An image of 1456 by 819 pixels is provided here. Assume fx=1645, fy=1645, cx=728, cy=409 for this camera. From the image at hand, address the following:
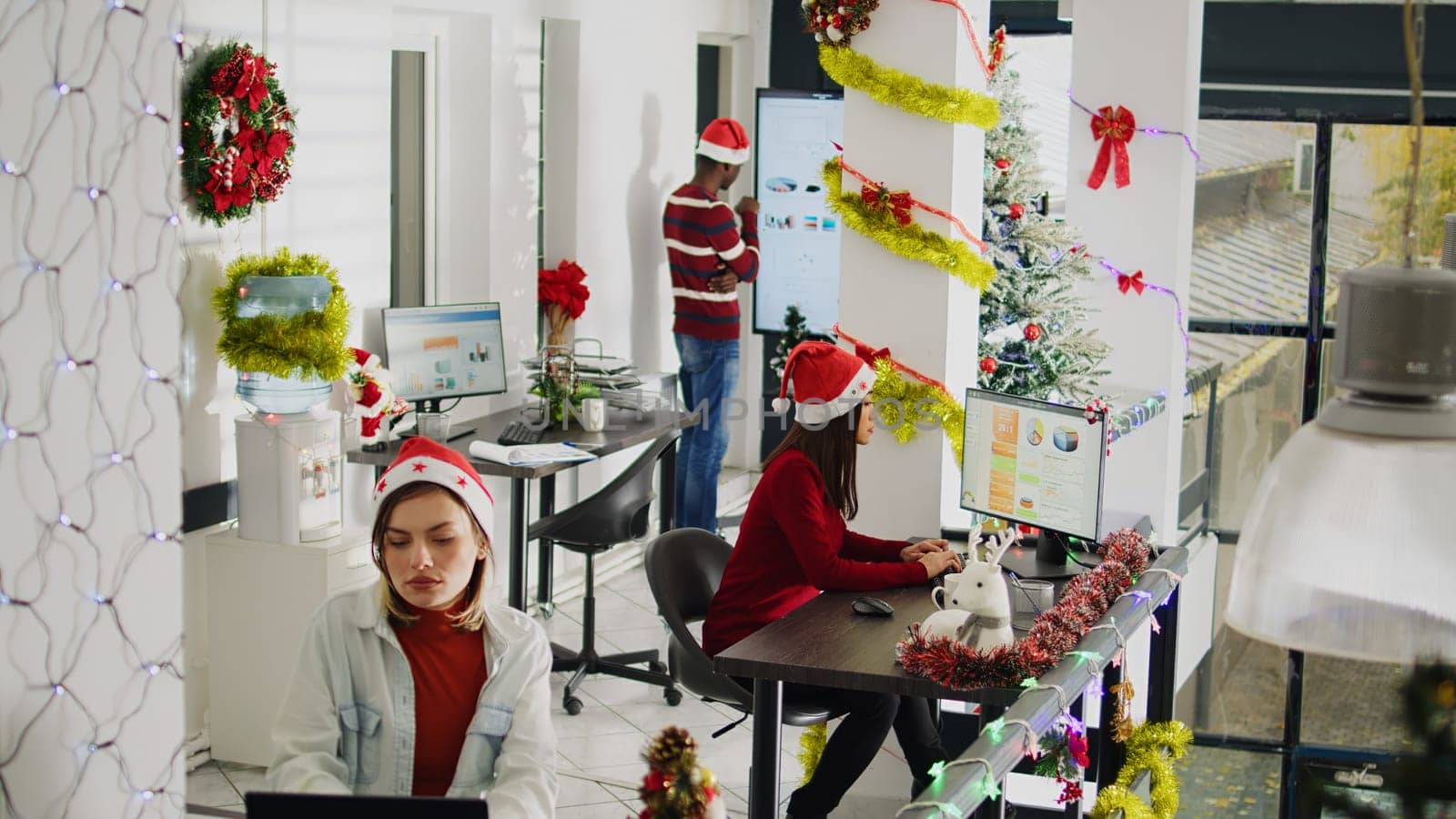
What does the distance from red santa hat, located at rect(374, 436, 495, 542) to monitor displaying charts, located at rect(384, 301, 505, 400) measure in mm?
2800

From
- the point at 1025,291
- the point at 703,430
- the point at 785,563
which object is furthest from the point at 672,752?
the point at 703,430

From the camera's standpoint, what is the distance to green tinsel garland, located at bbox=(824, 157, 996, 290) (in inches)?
186

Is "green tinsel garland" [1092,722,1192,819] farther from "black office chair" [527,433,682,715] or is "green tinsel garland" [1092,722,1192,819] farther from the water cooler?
the water cooler

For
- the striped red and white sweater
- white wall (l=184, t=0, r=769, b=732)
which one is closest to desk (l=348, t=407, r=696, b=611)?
white wall (l=184, t=0, r=769, b=732)

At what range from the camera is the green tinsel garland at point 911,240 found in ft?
15.5

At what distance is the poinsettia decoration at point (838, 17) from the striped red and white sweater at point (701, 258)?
2.81 m

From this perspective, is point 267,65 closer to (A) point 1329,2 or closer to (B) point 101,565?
(B) point 101,565

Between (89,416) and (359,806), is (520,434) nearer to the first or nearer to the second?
(89,416)

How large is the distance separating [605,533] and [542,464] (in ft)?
1.42

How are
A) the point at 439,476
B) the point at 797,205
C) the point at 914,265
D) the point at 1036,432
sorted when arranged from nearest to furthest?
the point at 439,476 < the point at 1036,432 < the point at 914,265 < the point at 797,205

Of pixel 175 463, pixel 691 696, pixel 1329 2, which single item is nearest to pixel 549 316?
pixel 691 696

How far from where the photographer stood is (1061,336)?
5.48 m

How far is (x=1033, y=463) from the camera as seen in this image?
4.38m

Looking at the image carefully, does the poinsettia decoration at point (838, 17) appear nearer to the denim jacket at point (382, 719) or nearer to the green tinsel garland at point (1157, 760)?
the green tinsel garland at point (1157, 760)
